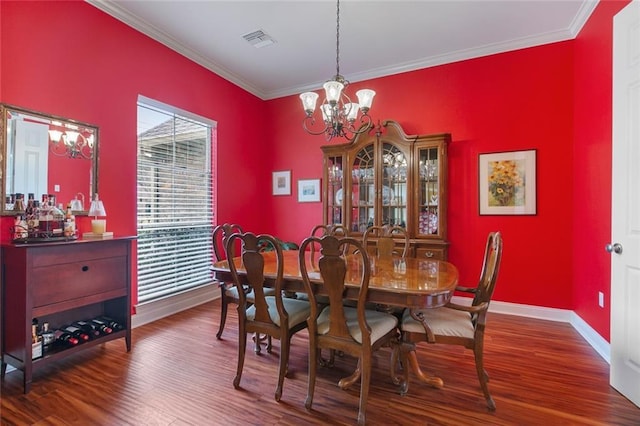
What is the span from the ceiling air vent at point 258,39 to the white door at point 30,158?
2075 millimetres

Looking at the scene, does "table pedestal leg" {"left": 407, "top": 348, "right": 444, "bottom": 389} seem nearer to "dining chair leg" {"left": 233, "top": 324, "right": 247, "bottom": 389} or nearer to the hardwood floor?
the hardwood floor

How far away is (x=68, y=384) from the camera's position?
6.92ft

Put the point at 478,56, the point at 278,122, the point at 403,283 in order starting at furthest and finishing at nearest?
the point at 278,122, the point at 478,56, the point at 403,283

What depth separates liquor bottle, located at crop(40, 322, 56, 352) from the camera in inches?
87.7

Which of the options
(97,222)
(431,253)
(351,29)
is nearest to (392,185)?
(431,253)

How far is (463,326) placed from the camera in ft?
6.29

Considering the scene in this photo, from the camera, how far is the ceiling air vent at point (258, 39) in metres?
3.31

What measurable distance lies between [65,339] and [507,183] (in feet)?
14.5

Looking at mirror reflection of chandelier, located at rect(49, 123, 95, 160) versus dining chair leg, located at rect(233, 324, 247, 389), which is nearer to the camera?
dining chair leg, located at rect(233, 324, 247, 389)

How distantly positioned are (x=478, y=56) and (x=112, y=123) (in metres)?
4.03

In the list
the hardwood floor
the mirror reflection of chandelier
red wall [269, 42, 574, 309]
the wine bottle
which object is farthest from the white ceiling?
the hardwood floor

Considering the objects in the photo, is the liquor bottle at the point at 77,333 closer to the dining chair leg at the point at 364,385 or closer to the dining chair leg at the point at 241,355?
the dining chair leg at the point at 241,355

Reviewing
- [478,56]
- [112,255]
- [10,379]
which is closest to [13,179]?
[112,255]

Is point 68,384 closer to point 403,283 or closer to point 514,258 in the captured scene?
point 403,283
